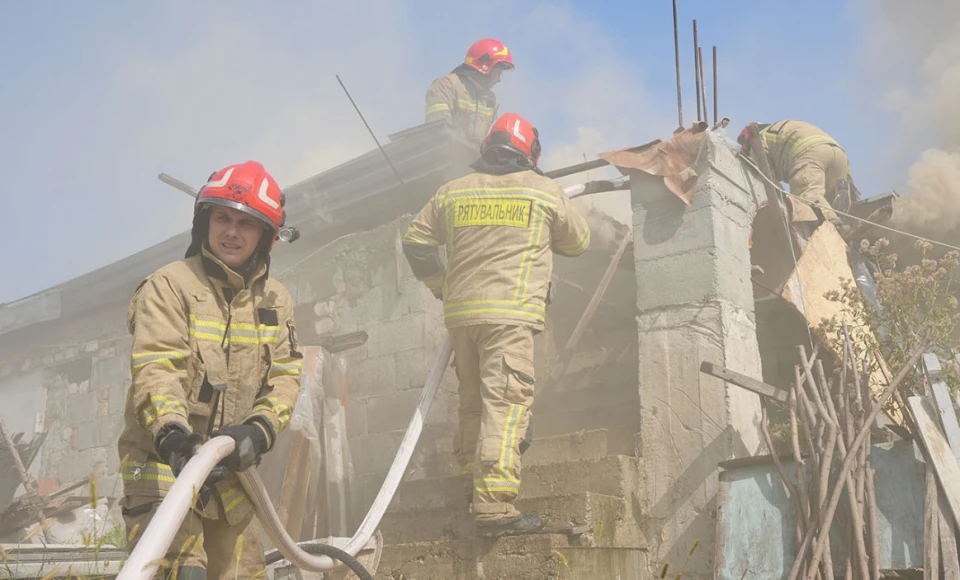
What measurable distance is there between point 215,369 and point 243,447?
1.56 feet

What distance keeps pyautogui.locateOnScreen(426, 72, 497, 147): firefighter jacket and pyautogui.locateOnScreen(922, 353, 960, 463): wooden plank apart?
5.69 meters

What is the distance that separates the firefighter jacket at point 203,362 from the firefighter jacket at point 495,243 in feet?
5.31

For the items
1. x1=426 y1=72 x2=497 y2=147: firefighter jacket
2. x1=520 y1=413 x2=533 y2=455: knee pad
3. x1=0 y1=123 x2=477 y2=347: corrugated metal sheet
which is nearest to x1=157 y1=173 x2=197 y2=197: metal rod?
x1=0 y1=123 x2=477 y2=347: corrugated metal sheet

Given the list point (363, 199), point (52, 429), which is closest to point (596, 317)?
point (363, 199)

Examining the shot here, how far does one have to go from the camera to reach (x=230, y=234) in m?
3.35

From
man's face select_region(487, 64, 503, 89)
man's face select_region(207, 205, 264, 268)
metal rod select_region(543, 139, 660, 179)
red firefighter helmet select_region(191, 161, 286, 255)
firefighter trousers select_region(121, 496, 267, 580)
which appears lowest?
firefighter trousers select_region(121, 496, 267, 580)

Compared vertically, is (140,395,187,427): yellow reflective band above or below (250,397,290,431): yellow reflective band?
below

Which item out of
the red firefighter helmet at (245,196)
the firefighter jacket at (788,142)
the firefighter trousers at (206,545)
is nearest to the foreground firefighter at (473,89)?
the firefighter jacket at (788,142)

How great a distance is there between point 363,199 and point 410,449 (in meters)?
3.72

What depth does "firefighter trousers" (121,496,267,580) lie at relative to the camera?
289 centimetres

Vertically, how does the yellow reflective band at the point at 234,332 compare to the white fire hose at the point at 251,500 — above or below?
above

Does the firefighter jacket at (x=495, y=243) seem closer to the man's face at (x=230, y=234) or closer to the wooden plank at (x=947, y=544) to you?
the man's face at (x=230, y=234)

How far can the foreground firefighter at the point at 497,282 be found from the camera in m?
4.54

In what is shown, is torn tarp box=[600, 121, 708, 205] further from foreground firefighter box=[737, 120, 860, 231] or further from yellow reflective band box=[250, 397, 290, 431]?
yellow reflective band box=[250, 397, 290, 431]
